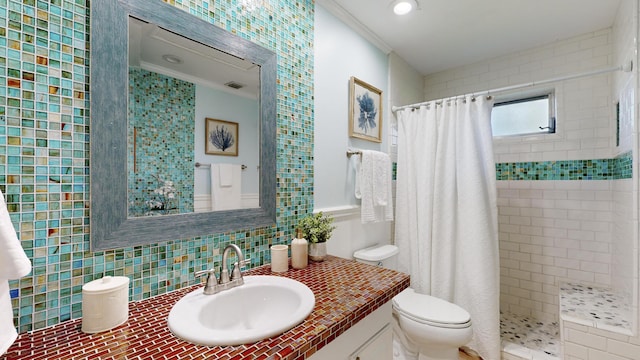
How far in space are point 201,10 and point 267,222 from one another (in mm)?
966

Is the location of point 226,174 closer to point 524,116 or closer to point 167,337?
A: point 167,337

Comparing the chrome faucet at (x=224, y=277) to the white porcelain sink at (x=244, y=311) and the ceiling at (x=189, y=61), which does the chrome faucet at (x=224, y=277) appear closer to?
the white porcelain sink at (x=244, y=311)

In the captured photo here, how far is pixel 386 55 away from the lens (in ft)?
8.04

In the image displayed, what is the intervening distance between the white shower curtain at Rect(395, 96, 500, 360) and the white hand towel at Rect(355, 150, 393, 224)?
22 cm

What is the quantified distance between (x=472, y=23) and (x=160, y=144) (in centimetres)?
224

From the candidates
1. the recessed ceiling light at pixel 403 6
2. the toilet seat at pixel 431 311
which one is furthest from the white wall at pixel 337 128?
the toilet seat at pixel 431 311

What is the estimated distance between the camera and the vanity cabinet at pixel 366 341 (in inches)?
36.0

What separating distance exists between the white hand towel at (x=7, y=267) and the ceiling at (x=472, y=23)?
179 centimetres

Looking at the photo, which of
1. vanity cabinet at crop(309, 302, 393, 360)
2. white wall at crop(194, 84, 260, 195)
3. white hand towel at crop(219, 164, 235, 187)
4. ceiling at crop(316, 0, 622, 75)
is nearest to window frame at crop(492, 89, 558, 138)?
ceiling at crop(316, 0, 622, 75)

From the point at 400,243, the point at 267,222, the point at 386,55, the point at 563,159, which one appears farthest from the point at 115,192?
the point at 563,159

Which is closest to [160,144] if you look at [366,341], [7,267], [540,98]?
[7,267]

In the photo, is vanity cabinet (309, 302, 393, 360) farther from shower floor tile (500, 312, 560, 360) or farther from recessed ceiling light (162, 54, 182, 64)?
shower floor tile (500, 312, 560, 360)

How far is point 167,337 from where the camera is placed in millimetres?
774

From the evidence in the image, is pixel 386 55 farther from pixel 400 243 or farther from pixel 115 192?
pixel 115 192
